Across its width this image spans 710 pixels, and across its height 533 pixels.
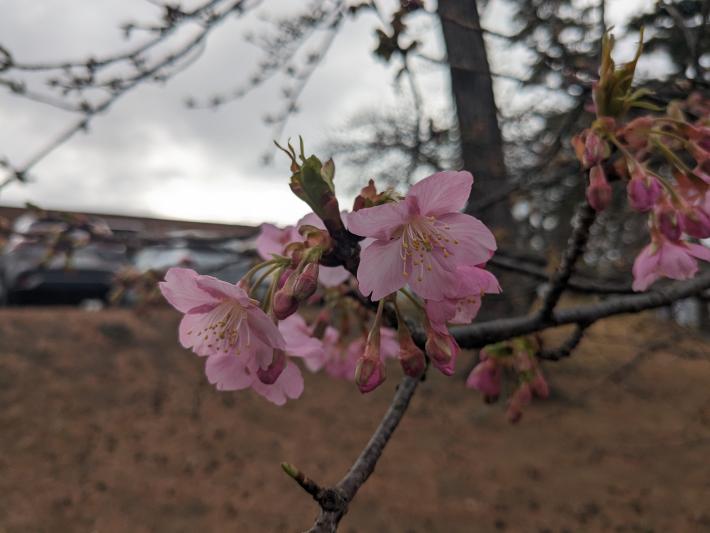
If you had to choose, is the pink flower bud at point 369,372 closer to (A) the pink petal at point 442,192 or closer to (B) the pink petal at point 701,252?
(A) the pink petal at point 442,192

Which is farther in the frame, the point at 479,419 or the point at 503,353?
the point at 479,419

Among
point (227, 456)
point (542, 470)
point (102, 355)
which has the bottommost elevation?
point (542, 470)

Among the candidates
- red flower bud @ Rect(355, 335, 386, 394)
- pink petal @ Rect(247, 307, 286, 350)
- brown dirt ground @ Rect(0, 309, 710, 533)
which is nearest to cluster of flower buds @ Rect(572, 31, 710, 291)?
red flower bud @ Rect(355, 335, 386, 394)

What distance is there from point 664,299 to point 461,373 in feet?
20.3

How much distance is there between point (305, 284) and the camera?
841mm

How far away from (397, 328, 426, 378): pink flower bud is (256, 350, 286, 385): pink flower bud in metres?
0.22

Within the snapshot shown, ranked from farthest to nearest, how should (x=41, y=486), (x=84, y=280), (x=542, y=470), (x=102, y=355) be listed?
(x=84, y=280), (x=102, y=355), (x=542, y=470), (x=41, y=486)

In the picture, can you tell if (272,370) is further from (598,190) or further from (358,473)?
(598,190)

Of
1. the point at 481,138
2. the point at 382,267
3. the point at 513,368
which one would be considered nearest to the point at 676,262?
the point at 513,368

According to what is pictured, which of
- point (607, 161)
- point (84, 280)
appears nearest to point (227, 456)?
point (607, 161)

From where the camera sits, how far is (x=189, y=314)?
104cm

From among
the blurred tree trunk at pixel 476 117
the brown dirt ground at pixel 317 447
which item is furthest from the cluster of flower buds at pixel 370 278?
the blurred tree trunk at pixel 476 117

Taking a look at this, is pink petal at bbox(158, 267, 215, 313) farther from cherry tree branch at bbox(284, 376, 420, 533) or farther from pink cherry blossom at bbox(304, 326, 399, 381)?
pink cherry blossom at bbox(304, 326, 399, 381)

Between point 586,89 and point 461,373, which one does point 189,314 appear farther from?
point 461,373
